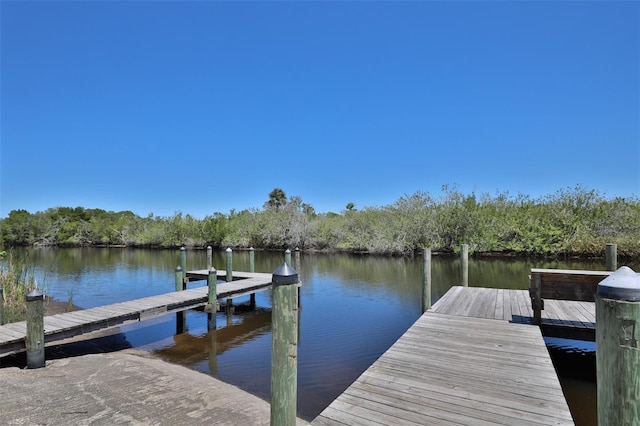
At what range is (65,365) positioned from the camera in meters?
6.19

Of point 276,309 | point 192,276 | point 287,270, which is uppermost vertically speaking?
point 287,270

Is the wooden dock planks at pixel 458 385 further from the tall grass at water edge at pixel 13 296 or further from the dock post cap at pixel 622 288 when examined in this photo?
the tall grass at water edge at pixel 13 296

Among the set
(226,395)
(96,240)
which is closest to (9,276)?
(226,395)

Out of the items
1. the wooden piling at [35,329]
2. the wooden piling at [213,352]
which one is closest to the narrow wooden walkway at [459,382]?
the wooden piling at [213,352]

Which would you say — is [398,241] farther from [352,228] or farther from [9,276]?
[9,276]

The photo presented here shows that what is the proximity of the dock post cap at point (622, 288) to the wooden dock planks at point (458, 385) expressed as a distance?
1.92 m

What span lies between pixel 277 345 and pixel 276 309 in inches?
10.7

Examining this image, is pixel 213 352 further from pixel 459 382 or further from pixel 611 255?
pixel 611 255

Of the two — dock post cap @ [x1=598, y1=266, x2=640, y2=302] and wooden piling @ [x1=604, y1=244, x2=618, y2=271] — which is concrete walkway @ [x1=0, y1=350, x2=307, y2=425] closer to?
dock post cap @ [x1=598, y1=266, x2=640, y2=302]

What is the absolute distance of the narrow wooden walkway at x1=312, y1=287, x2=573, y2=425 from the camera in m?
3.09

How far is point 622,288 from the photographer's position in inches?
60.9

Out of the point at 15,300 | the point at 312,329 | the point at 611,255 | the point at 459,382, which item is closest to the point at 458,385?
the point at 459,382

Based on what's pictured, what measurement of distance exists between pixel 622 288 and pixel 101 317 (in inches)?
311

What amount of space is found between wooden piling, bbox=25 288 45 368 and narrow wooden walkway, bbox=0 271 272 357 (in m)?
0.30
